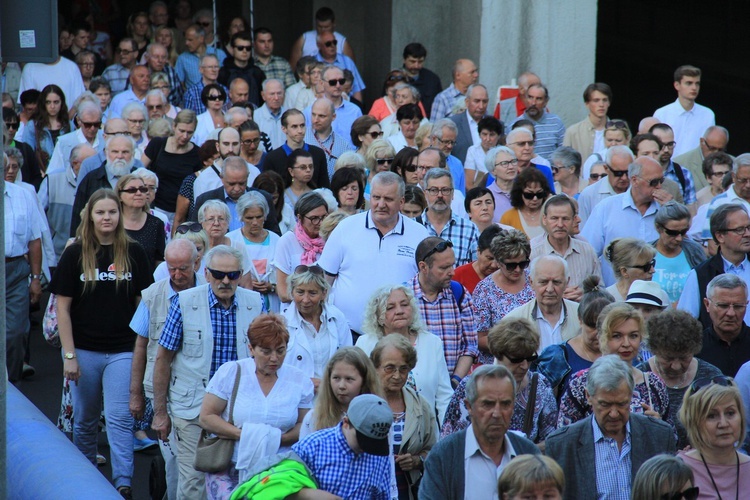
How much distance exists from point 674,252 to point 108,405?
4146mm

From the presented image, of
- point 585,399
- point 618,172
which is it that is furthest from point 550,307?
point 618,172

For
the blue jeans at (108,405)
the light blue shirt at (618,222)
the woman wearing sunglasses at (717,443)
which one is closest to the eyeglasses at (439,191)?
the light blue shirt at (618,222)

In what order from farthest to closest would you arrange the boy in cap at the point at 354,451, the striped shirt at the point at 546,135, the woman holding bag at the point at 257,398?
the striped shirt at the point at 546,135, the woman holding bag at the point at 257,398, the boy in cap at the point at 354,451

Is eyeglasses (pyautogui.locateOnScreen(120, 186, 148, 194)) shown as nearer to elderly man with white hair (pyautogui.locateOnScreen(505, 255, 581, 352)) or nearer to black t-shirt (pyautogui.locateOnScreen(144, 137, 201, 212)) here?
black t-shirt (pyautogui.locateOnScreen(144, 137, 201, 212))

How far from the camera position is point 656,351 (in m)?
6.84

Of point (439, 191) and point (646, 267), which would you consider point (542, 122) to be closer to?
point (439, 191)

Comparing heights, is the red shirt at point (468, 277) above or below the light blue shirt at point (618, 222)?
below

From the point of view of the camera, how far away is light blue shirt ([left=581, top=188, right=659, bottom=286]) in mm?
10148

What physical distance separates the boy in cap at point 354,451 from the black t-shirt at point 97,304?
3.26 meters

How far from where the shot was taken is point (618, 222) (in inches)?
400

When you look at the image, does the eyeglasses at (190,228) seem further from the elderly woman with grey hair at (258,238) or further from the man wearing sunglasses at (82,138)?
the man wearing sunglasses at (82,138)

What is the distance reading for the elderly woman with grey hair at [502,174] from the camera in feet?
36.3

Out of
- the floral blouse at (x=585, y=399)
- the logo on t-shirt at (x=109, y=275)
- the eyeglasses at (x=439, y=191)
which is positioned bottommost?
the floral blouse at (x=585, y=399)

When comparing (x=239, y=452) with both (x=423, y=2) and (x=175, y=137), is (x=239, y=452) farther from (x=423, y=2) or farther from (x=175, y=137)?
(x=423, y=2)
